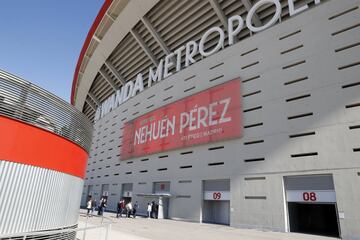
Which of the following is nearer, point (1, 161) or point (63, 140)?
point (1, 161)

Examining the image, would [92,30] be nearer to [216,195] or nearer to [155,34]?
[155,34]

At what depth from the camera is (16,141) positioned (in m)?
5.93

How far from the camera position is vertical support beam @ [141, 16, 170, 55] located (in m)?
24.7

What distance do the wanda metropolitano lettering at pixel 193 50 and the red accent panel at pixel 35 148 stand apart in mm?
15719

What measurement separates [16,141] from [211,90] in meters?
15.6

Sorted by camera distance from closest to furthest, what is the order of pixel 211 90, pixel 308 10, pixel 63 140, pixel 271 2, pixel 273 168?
pixel 63 140, pixel 273 168, pixel 308 10, pixel 271 2, pixel 211 90

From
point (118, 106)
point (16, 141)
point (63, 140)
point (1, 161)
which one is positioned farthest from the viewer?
point (118, 106)

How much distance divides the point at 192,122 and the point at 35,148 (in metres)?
15.0

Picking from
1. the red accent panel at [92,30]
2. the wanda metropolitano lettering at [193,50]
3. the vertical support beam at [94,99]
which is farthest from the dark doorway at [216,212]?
the vertical support beam at [94,99]

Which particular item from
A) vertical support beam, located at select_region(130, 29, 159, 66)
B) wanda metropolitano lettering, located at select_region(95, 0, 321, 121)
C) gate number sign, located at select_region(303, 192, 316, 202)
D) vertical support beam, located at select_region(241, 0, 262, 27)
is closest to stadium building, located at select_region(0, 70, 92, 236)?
gate number sign, located at select_region(303, 192, 316, 202)

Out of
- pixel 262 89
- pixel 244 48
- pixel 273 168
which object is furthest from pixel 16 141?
pixel 244 48

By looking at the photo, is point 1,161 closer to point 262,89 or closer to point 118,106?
point 262,89

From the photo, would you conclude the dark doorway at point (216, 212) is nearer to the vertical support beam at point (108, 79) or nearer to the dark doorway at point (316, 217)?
the dark doorway at point (316, 217)

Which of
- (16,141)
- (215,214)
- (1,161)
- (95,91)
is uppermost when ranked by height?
(95,91)
